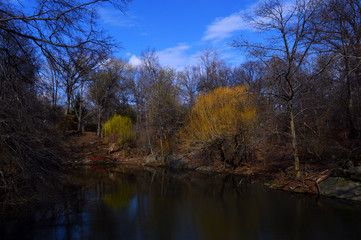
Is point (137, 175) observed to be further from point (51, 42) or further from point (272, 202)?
point (51, 42)

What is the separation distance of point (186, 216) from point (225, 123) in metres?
8.04

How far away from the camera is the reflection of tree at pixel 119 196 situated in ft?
32.2

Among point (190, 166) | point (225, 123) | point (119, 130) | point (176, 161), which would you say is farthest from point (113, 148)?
point (225, 123)

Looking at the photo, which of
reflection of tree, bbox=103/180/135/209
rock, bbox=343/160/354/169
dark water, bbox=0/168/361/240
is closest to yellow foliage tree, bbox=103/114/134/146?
reflection of tree, bbox=103/180/135/209

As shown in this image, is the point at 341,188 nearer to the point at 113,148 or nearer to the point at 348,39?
the point at 348,39

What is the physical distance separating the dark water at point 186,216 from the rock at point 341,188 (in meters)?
0.52

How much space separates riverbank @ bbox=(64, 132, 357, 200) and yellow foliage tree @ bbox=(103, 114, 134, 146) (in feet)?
3.03

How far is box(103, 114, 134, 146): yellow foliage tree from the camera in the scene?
84.3ft

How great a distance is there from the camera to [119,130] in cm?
2594

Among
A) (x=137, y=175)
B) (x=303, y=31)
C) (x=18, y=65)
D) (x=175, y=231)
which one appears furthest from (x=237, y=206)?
(x=137, y=175)

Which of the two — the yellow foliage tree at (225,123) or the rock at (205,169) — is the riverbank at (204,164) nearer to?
the rock at (205,169)

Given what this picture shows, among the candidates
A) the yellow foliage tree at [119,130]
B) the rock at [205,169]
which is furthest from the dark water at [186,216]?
the yellow foliage tree at [119,130]

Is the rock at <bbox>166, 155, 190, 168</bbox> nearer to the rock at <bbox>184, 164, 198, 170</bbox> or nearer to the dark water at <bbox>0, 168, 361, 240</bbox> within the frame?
the rock at <bbox>184, 164, 198, 170</bbox>

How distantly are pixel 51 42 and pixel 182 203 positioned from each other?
282 inches
